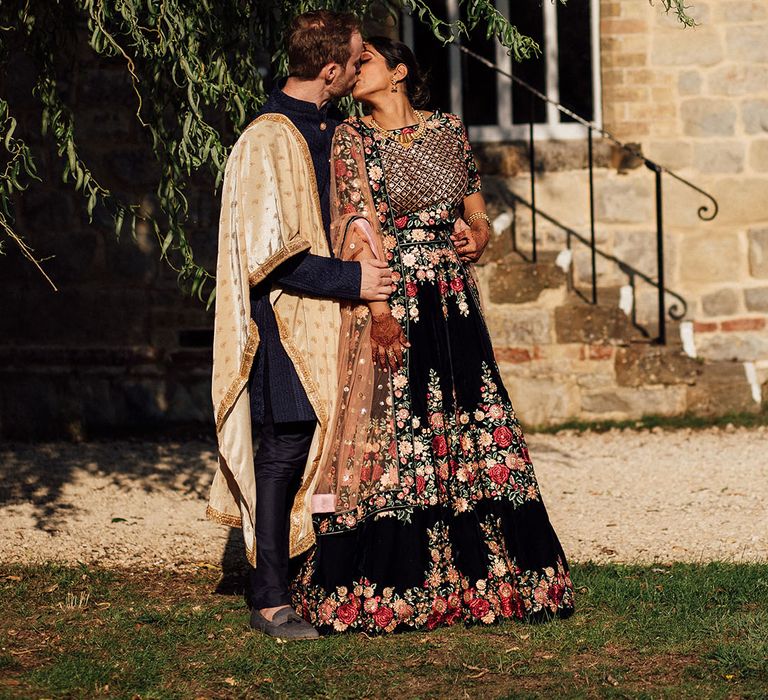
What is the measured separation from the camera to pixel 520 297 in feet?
29.2

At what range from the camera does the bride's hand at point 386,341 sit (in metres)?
4.47

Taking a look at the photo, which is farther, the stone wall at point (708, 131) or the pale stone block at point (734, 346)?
the pale stone block at point (734, 346)

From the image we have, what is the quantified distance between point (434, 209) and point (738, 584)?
183 cm

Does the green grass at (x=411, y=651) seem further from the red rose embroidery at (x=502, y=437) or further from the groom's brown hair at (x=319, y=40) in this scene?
the groom's brown hair at (x=319, y=40)

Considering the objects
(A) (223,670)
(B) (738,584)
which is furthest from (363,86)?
(B) (738,584)

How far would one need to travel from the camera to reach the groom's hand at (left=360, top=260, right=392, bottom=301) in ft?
14.5

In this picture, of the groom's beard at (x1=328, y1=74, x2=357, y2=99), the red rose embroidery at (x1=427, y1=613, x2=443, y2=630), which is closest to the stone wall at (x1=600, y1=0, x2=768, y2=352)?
the groom's beard at (x1=328, y1=74, x2=357, y2=99)

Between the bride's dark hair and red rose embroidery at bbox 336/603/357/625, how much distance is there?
173cm

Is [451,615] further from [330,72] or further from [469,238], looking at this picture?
[330,72]

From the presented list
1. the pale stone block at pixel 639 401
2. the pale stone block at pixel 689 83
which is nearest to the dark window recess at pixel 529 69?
the pale stone block at pixel 689 83

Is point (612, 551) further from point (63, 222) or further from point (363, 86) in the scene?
point (63, 222)

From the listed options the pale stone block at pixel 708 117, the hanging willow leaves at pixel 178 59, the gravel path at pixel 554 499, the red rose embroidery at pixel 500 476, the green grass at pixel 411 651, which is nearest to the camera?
the green grass at pixel 411 651

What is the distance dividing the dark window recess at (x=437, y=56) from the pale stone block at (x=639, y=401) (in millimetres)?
2399

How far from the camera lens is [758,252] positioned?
9.54 meters
